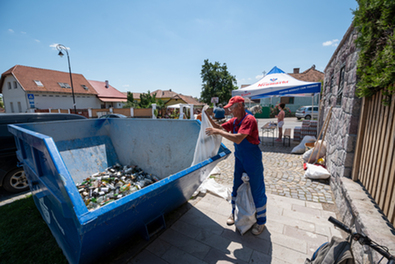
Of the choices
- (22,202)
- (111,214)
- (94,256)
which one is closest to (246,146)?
(111,214)

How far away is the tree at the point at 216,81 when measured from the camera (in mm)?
36156

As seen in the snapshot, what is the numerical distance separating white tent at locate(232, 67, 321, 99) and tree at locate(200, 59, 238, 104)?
27482 millimetres

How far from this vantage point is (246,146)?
2.30m

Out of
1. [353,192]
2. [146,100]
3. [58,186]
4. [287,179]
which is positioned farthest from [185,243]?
[146,100]

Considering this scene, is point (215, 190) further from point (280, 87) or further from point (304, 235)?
point (280, 87)

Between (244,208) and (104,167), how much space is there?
314cm

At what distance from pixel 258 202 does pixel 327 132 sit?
3.66m

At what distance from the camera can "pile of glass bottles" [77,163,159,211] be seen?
2.60 meters

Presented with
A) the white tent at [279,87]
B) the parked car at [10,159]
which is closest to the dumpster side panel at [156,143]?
the parked car at [10,159]

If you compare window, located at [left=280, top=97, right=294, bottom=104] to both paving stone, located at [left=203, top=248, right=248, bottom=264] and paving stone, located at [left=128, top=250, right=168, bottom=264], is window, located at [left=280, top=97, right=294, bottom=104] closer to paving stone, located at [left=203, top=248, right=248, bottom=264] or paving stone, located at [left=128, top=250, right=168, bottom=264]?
paving stone, located at [left=203, top=248, right=248, bottom=264]

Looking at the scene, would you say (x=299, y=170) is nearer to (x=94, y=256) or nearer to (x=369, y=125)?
(x=369, y=125)

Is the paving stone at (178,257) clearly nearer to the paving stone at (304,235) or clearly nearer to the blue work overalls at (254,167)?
the blue work overalls at (254,167)

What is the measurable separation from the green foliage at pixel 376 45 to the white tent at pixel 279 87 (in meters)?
5.27

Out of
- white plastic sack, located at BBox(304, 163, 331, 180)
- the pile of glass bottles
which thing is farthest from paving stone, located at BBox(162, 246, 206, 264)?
white plastic sack, located at BBox(304, 163, 331, 180)
